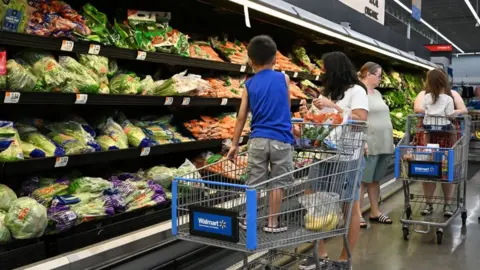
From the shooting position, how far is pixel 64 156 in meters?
2.91

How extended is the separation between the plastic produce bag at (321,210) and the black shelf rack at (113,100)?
4.50ft

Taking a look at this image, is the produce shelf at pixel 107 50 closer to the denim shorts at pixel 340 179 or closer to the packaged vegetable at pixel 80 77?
the packaged vegetable at pixel 80 77

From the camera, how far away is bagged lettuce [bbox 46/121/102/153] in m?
3.15

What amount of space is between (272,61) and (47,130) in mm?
1448

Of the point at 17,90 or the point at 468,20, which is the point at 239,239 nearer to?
the point at 17,90

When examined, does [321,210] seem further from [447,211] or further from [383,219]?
[447,211]

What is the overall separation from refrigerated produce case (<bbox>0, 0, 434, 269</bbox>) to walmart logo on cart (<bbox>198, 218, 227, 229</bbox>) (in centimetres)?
89

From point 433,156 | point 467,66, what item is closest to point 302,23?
point 433,156

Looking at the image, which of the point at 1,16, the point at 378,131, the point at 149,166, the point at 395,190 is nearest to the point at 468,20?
the point at 395,190

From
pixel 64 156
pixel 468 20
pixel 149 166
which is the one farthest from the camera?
pixel 468 20

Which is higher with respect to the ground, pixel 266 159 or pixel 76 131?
pixel 76 131

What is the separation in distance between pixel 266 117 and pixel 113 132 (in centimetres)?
121

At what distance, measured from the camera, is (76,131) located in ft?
10.5

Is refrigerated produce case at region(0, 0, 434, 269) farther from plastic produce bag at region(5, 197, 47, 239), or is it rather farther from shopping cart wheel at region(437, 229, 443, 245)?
shopping cart wheel at region(437, 229, 443, 245)
